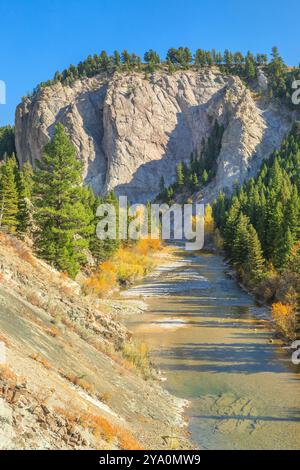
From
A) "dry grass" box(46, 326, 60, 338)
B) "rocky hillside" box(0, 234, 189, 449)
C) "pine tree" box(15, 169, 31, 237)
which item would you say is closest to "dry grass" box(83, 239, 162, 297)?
"pine tree" box(15, 169, 31, 237)

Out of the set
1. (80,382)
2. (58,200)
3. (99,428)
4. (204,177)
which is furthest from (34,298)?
(204,177)

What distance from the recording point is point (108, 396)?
15.4 m

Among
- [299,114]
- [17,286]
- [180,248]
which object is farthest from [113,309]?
[299,114]

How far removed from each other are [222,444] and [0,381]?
379 inches

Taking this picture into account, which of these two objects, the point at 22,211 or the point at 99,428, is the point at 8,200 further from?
the point at 99,428

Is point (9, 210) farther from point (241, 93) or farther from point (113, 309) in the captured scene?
point (241, 93)

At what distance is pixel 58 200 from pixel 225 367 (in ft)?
60.2

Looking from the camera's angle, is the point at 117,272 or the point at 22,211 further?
the point at 117,272

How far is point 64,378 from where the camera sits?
14.4 metres

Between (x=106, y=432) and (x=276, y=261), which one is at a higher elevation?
(x=276, y=261)

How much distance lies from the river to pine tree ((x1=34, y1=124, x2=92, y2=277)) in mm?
8672

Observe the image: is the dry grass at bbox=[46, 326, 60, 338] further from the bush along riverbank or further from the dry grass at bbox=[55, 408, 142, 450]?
the bush along riverbank

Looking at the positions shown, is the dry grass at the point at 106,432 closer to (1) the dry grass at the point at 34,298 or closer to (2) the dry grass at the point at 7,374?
(2) the dry grass at the point at 7,374

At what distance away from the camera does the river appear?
690 inches
